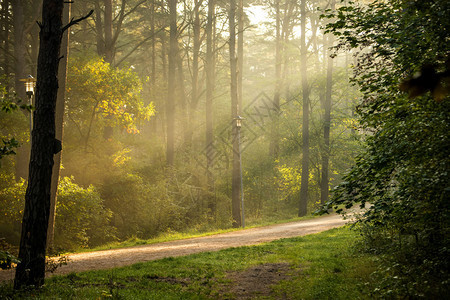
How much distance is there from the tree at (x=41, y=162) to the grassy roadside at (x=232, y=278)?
47 centimetres

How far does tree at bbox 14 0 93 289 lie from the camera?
277 inches

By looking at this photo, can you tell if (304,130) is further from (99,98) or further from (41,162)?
(41,162)

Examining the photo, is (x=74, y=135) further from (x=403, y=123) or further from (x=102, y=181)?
(x=403, y=123)

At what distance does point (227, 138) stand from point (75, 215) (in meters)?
15.5

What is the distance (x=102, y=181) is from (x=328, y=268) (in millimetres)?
13998

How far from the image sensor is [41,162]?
23.7 ft

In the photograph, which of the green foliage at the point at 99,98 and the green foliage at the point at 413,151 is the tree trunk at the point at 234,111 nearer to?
the green foliage at the point at 99,98

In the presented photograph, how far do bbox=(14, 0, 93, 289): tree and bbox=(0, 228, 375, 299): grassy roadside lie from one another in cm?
47

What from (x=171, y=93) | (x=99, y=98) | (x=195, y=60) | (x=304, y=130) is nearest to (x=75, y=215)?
(x=99, y=98)

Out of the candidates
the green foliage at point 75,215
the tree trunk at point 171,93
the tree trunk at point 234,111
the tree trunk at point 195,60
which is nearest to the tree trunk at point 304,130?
the tree trunk at point 234,111

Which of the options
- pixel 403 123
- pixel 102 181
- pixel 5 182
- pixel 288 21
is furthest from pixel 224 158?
pixel 403 123

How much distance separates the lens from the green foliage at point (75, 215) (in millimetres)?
14898

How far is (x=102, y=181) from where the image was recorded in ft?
62.8

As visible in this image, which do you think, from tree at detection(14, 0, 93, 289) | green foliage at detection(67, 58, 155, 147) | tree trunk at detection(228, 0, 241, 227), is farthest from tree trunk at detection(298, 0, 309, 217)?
tree at detection(14, 0, 93, 289)
